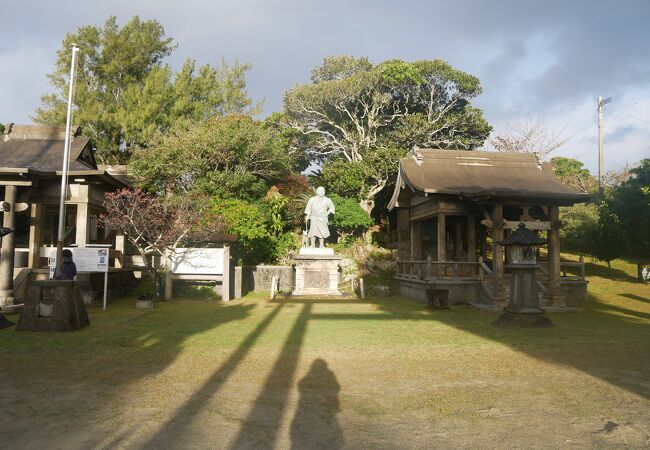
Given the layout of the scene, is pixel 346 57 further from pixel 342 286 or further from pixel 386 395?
pixel 386 395

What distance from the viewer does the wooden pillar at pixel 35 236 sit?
1392 centimetres

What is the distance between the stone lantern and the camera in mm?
9969

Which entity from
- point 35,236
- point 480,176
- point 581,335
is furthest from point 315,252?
point 581,335

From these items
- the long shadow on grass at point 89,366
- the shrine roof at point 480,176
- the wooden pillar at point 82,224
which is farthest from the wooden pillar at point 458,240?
the wooden pillar at point 82,224

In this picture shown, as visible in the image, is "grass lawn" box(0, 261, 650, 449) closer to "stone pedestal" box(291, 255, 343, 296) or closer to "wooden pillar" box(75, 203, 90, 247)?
"wooden pillar" box(75, 203, 90, 247)

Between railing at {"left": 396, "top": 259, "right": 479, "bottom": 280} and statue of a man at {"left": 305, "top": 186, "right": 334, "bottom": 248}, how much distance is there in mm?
3491

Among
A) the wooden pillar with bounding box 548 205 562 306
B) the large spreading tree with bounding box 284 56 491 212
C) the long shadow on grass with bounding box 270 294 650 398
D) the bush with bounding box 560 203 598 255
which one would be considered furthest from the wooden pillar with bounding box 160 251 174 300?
the bush with bounding box 560 203 598 255

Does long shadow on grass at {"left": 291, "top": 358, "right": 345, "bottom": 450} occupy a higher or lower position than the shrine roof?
lower

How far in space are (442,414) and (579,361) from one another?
3.41m

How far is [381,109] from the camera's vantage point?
29.5m

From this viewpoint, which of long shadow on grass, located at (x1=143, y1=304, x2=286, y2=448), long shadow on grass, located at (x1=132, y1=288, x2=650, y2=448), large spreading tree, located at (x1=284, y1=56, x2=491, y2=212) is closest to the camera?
long shadow on grass, located at (x1=143, y1=304, x2=286, y2=448)

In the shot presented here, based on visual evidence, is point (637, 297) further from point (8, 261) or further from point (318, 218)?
point (8, 261)

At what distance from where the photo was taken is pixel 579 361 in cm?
652

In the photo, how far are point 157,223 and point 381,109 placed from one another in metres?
19.0
